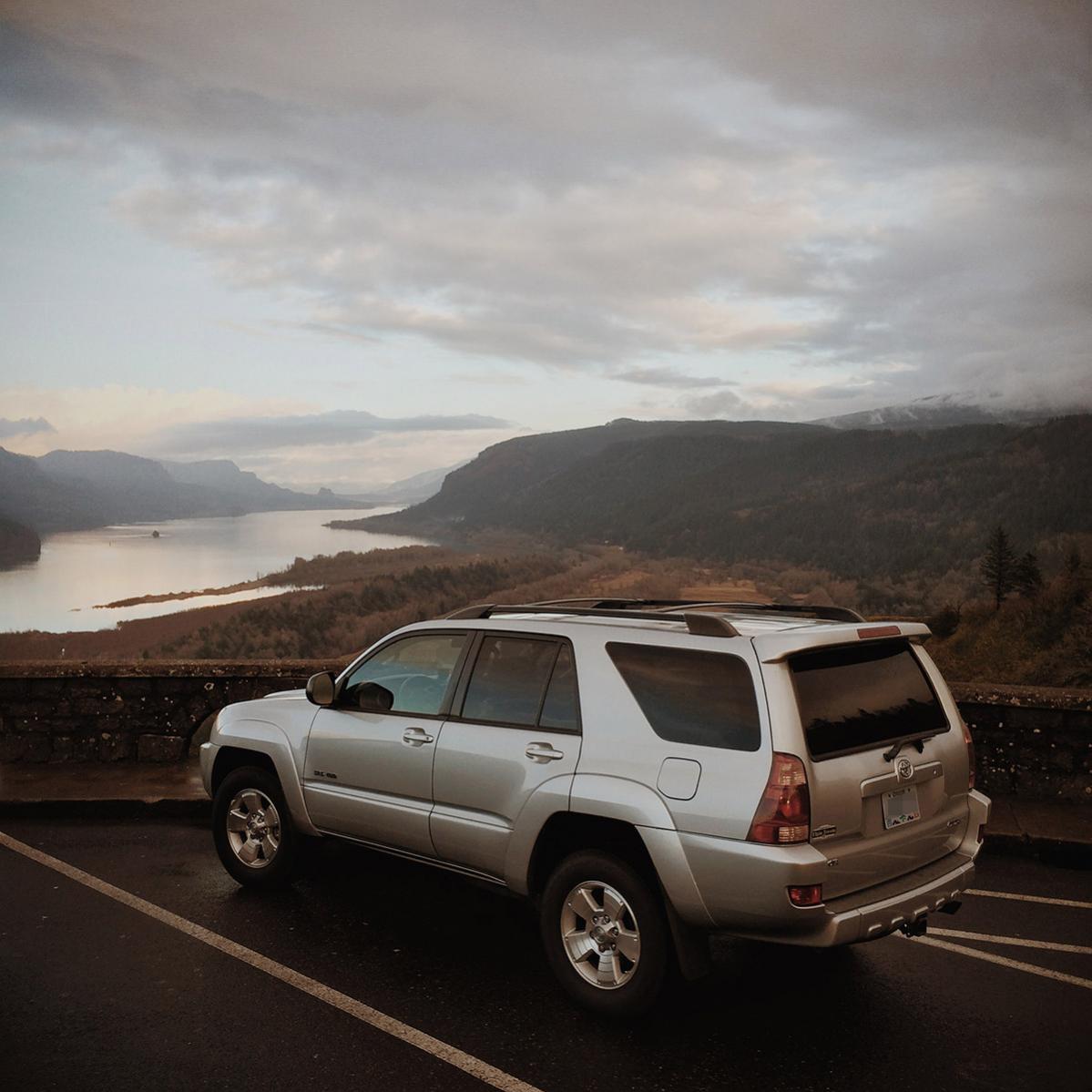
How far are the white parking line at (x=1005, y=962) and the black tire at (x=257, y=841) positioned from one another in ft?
11.1

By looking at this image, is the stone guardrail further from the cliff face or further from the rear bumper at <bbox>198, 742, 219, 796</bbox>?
the cliff face

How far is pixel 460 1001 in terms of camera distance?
4.01 m

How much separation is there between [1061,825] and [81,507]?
173634 mm

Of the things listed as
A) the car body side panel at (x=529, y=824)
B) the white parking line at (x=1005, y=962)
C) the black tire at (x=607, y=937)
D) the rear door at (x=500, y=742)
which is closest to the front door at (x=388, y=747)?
the rear door at (x=500, y=742)

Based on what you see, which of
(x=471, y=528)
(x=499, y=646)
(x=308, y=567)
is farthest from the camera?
(x=471, y=528)

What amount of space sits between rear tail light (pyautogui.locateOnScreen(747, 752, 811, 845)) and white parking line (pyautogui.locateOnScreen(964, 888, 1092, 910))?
2549 mm

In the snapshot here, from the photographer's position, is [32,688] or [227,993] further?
[32,688]

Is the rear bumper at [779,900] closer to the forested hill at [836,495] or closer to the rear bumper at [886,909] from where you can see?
the rear bumper at [886,909]

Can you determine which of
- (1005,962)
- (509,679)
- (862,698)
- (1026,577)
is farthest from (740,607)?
(1026,577)

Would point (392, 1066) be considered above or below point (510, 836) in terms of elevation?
below

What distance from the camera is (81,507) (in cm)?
15900

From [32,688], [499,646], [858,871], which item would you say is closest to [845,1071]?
[858,871]

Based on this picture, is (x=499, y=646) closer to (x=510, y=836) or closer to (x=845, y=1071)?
(x=510, y=836)

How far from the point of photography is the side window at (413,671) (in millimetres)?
4742
